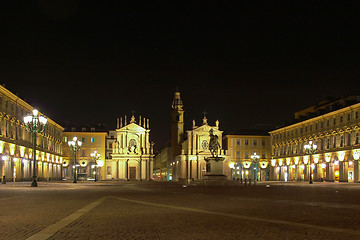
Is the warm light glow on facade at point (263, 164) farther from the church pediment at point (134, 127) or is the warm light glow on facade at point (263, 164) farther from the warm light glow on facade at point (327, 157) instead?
the warm light glow on facade at point (327, 157)

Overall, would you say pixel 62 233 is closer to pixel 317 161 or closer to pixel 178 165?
pixel 317 161

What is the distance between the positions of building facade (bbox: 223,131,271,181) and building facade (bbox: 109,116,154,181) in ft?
74.1

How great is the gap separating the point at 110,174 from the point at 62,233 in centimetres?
10659

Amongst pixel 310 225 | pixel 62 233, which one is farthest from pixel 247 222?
pixel 62 233

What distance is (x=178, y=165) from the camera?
12912cm

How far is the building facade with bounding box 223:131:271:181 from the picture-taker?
121 meters

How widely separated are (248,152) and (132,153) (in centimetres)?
3177

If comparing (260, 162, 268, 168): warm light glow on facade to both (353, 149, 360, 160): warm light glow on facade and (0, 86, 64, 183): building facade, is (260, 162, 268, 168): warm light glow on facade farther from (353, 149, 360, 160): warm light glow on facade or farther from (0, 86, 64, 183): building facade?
(0, 86, 64, 183): building facade

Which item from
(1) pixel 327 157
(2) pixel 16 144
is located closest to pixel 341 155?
(1) pixel 327 157

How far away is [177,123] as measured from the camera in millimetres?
135875

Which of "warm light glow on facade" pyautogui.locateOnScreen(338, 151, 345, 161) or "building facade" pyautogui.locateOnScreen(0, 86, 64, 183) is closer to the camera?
"building facade" pyautogui.locateOnScreen(0, 86, 64, 183)

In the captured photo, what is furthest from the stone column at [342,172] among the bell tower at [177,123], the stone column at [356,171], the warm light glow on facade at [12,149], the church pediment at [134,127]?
the bell tower at [177,123]

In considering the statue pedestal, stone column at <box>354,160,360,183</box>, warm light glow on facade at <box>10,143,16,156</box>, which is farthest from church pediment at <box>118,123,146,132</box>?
stone column at <box>354,160,360,183</box>

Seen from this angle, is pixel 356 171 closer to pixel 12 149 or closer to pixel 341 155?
pixel 341 155
